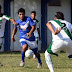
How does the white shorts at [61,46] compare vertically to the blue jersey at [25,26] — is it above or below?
below

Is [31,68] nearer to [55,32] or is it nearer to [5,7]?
[55,32]

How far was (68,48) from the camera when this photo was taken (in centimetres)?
1082

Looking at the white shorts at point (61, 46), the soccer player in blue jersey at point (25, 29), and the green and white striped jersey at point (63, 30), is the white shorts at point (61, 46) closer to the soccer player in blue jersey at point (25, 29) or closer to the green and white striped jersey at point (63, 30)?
the green and white striped jersey at point (63, 30)

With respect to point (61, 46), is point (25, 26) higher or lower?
higher

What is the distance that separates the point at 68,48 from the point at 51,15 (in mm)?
13142

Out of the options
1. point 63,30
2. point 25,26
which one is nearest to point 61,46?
point 63,30

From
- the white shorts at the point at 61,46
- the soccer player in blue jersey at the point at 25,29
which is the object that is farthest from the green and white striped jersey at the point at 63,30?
the soccer player in blue jersey at the point at 25,29

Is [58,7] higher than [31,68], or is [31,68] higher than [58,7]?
[58,7]

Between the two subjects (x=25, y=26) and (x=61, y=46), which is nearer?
(x=61, y=46)

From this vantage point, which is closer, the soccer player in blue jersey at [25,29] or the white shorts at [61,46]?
the white shorts at [61,46]

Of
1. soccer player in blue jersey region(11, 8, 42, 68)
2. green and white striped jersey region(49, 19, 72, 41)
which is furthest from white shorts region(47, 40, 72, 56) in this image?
soccer player in blue jersey region(11, 8, 42, 68)

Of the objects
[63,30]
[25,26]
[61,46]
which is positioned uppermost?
[25,26]

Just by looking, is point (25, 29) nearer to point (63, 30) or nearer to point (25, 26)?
point (25, 26)

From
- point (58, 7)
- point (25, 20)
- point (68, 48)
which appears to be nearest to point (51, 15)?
point (58, 7)
